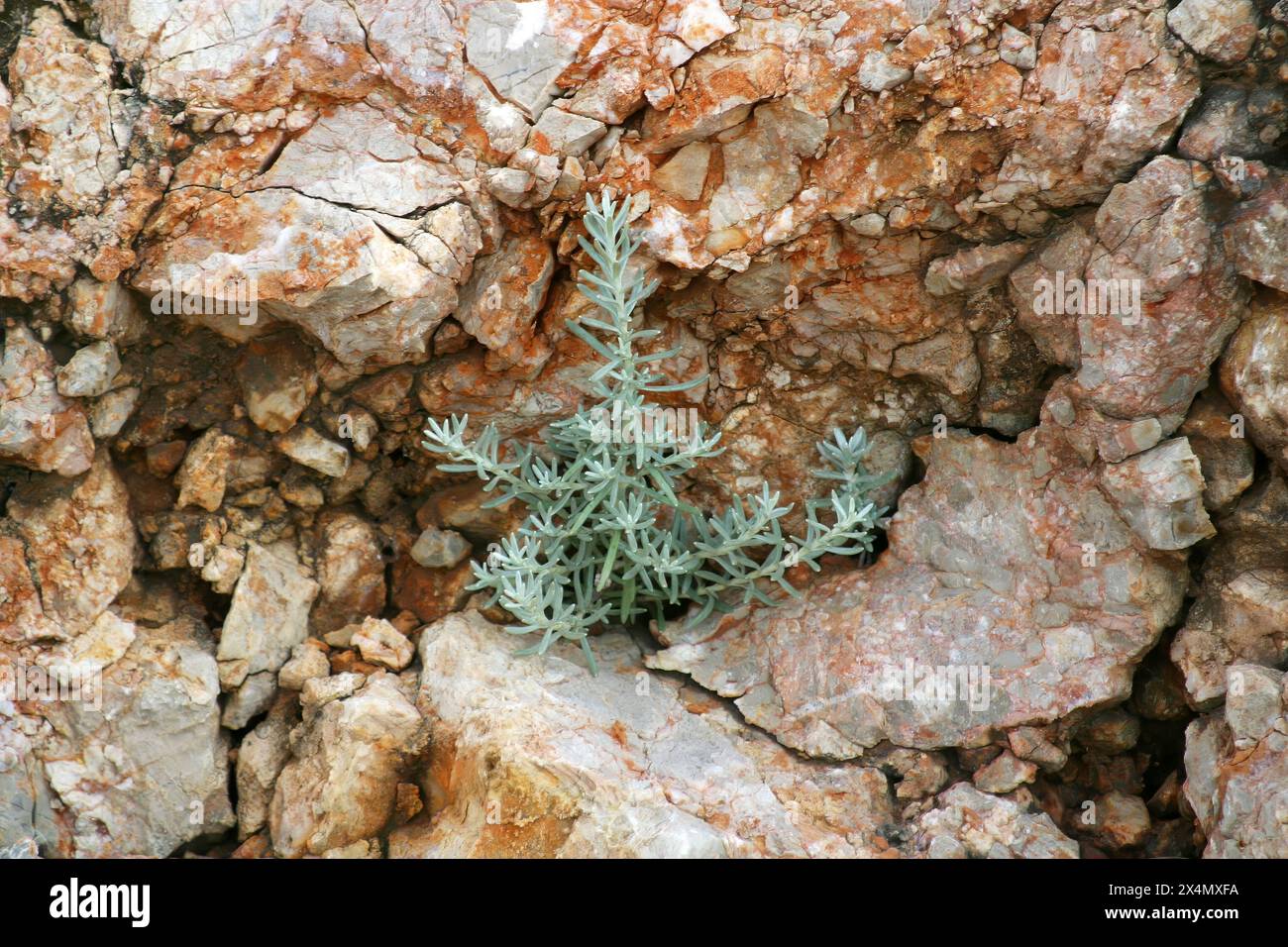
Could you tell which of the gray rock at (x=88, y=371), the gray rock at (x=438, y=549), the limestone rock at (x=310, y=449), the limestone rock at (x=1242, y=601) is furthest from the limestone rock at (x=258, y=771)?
the limestone rock at (x=1242, y=601)

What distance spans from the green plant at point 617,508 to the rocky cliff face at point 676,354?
0.75ft

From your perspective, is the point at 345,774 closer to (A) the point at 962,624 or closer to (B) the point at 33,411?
(B) the point at 33,411

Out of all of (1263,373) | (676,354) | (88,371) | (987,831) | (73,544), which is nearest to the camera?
(1263,373)

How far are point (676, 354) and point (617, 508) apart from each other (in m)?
0.81

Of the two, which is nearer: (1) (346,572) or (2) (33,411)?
(2) (33,411)

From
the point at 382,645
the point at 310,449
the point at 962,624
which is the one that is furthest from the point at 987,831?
the point at 310,449

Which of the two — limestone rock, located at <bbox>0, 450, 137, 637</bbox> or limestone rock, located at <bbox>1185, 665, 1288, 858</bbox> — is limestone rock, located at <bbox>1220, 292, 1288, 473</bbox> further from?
limestone rock, located at <bbox>0, 450, 137, 637</bbox>

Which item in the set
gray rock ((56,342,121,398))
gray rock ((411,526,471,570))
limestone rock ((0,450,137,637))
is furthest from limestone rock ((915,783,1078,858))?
gray rock ((56,342,121,398))

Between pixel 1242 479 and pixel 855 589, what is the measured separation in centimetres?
161

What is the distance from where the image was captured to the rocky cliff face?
4.09 metres

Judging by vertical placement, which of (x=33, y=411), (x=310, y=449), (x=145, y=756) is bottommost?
(x=145, y=756)

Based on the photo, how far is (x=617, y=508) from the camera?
4523 millimetres

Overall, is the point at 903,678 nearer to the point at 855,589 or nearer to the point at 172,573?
the point at 855,589

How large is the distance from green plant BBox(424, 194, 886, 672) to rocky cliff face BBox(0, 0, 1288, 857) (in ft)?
0.75
